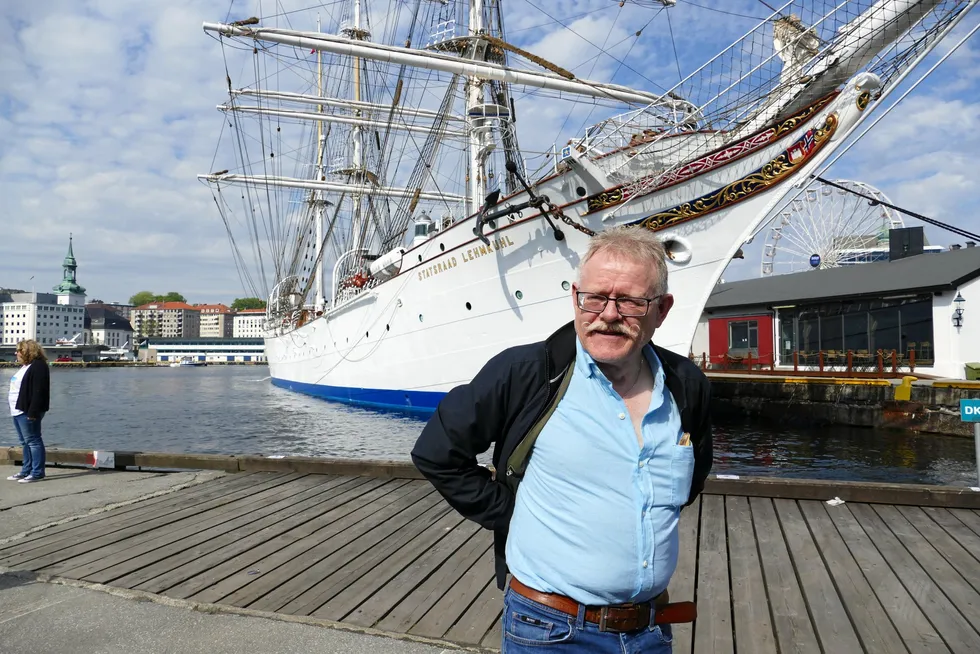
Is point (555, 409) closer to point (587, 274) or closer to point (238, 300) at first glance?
point (587, 274)

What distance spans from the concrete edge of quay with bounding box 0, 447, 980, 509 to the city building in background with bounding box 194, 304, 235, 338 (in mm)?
175007

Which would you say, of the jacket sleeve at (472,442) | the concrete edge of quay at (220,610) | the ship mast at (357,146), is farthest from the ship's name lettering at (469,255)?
the ship mast at (357,146)

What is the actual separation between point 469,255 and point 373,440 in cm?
505

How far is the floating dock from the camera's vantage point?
2969mm

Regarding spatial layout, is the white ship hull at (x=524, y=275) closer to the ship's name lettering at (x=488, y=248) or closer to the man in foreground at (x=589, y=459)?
the ship's name lettering at (x=488, y=248)

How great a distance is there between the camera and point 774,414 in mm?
18109

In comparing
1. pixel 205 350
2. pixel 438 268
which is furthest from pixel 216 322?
pixel 438 268

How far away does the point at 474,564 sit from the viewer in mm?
3764

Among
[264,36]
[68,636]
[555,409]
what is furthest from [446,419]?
[264,36]

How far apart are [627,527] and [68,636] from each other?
8.63ft

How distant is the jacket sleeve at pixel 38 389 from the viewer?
6.45 metres

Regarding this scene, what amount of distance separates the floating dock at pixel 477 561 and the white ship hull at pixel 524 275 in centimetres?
907

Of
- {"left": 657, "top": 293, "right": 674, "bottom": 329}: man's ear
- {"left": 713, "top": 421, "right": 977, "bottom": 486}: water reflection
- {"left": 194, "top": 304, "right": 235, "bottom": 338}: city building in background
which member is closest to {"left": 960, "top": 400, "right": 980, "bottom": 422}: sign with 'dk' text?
{"left": 713, "top": 421, "right": 977, "bottom": 486}: water reflection

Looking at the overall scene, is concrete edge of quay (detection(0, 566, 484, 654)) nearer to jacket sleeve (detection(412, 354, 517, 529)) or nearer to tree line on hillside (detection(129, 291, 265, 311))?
jacket sleeve (detection(412, 354, 517, 529))
